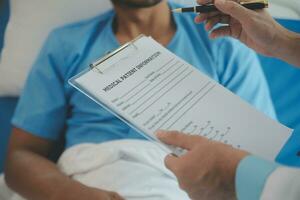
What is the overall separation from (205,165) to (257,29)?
42 centimetres

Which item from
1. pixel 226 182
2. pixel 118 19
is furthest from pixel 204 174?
pixel 118 19

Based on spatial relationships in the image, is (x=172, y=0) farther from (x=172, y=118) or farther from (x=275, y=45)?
(x=172, y=118)

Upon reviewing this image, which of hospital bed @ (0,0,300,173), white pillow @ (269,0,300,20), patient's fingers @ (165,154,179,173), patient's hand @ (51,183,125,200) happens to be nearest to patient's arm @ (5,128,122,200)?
patient's hand @ (51,183,125,200)

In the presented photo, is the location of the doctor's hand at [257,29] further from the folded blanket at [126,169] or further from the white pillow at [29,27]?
the white pillow at [29,27]

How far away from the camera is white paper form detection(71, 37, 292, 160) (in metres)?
0.79

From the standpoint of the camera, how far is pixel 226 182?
682 millimetres

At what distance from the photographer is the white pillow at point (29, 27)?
1443 mm

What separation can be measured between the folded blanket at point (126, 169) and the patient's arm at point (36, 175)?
39 millimetres

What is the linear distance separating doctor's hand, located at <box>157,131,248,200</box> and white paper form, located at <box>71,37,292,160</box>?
0.07 metres

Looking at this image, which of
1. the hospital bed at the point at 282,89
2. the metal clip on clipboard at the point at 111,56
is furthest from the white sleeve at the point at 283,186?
the hospital bed at the point at 282,89

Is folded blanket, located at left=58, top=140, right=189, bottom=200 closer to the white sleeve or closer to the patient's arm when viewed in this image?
the patient's arm

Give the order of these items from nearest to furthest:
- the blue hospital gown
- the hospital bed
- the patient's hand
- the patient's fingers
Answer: the patient's fingers → the patient's hand → the blue hospital gown → the hospital bed

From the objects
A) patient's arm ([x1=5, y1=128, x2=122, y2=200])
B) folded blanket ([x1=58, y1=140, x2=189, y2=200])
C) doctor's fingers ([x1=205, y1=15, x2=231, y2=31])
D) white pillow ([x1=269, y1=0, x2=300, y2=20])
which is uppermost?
doctor's fingers ([x1=205, y1=15, x2=231, y2=31])

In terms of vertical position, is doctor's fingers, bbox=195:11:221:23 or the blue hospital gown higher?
doctor's fingers, bbox=195:11:221:23
